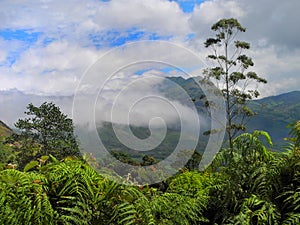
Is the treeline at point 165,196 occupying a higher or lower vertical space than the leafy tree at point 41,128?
lower

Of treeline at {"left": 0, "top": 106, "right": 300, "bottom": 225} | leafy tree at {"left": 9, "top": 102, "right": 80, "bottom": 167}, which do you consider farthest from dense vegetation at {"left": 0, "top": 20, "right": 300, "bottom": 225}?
leafy tree at {"left": 9, "top": 102, "right": 80, "bottom": 167}

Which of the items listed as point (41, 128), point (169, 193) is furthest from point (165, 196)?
point (41, 128)

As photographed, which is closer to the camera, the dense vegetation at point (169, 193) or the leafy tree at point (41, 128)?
the dense vegetation at point (169, 193)

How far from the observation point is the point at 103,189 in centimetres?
242

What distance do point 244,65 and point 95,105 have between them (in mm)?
25512

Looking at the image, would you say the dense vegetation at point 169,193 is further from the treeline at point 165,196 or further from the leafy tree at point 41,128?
the leafy tree at point 41,128

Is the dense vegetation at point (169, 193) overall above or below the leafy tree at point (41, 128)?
below

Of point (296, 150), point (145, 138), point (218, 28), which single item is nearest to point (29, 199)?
point (145, 138)

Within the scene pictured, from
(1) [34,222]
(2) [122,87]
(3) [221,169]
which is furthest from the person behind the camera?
(2) [122,87]

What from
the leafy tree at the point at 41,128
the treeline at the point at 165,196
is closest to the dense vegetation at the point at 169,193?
the treeline at the point at 165,196

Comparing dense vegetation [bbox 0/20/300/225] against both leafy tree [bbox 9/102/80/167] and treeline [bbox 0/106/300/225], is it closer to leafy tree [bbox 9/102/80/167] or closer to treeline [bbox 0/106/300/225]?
treeline [bbox 0/106/300/225]

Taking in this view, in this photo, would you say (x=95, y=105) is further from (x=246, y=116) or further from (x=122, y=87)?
(x=246, y=116)

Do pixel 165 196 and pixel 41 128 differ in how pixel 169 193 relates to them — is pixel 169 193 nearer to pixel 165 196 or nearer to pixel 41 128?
pixel 165 196

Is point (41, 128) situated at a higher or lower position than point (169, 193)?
higher
